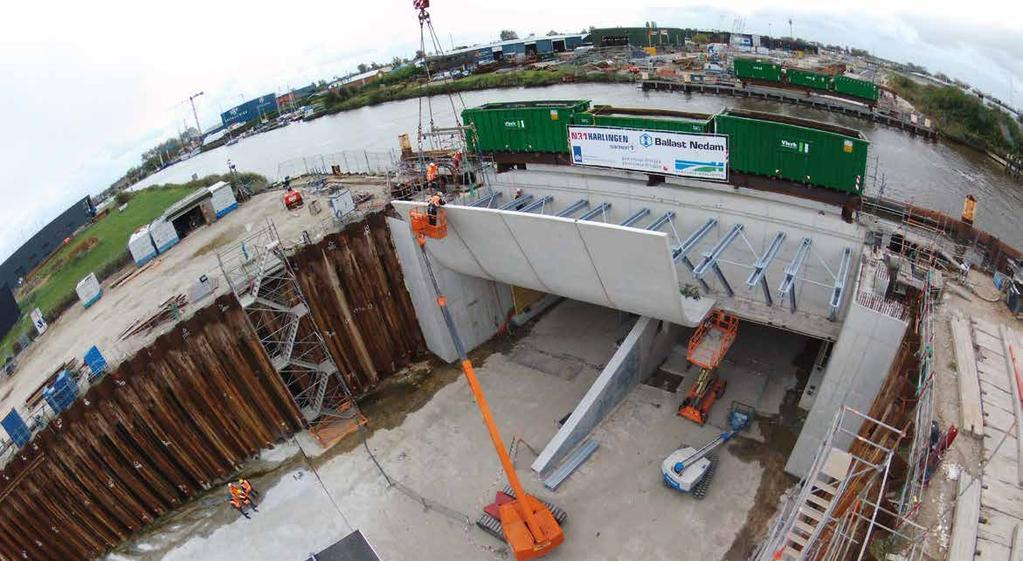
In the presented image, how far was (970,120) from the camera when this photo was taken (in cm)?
4381

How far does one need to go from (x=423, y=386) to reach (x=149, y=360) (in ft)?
34.1

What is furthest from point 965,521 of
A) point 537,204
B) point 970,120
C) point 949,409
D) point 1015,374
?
point 970,120

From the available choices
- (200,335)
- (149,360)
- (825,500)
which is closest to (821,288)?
(825,500)

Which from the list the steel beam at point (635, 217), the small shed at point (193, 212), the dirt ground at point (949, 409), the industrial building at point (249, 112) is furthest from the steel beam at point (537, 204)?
the industrial building at point (249, 112)

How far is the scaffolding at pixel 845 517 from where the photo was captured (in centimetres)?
923

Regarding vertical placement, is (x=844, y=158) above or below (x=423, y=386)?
above

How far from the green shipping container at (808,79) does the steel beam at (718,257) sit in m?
39.9

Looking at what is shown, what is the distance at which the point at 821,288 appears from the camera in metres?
19.4

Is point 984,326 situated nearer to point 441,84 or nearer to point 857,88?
point 857,88

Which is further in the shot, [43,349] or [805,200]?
[43,349]

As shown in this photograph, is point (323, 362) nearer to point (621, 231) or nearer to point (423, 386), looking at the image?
point (423, 386)

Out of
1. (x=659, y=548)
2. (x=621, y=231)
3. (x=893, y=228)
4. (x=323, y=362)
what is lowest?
(x=659, y=548)

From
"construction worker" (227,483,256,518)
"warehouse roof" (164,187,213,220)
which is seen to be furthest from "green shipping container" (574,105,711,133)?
"warehouse roof" (164,187,213,220)

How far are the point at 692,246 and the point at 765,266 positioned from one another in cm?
315
